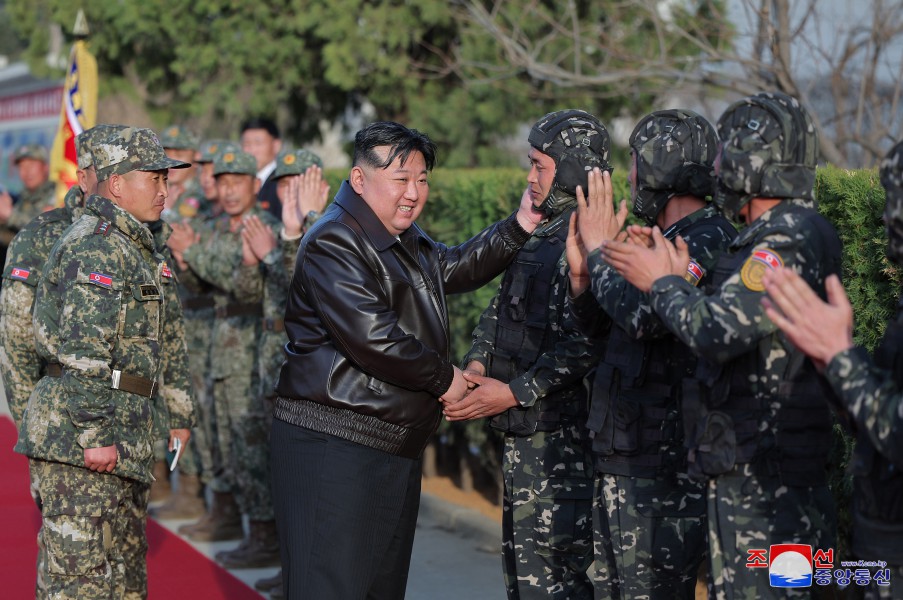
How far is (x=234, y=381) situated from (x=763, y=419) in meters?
4.72

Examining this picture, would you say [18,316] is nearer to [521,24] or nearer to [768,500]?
[768,500]

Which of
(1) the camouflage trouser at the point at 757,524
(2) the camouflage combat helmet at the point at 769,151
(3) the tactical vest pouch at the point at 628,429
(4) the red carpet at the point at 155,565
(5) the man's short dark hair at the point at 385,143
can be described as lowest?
(4) the red carpet at the point at 155,565

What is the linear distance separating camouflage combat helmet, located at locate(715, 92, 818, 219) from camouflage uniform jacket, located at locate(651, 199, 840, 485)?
0.25 feet

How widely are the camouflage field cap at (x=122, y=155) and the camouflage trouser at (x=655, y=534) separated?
8.10 ft

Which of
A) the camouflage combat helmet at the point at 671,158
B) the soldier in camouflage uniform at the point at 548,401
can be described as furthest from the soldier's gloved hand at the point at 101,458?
the camouflage combat helmet at the point at 671,158

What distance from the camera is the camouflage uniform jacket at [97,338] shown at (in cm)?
484

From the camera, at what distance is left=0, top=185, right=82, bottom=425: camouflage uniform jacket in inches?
227

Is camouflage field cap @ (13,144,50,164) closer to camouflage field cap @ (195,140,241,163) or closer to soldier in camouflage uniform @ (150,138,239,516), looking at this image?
soldier in camouflage uniform @ (150,138,239,516)

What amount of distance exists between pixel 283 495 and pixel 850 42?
7.07 metres

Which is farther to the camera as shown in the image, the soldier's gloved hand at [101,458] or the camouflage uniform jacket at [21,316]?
the camouflage uniform jacket at [21,316]

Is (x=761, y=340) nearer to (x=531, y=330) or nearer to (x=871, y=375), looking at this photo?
(x=871, y=375)

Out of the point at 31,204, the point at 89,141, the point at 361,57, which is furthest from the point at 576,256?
the point at 361,57

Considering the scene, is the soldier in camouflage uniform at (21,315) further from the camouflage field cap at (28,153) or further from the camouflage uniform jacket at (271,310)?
the camouflage field cap at (28,153)

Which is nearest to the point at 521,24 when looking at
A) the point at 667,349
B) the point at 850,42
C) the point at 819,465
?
the point at 850,42
